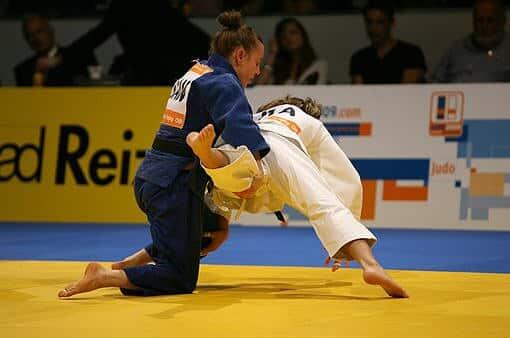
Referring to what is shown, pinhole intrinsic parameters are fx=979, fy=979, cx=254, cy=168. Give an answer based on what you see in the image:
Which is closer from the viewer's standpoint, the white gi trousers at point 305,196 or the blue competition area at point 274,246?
the white gi trousers at point 305,196

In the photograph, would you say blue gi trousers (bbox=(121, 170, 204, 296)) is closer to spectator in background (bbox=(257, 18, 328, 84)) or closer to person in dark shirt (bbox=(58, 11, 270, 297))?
person in dark shirt (bbox=(58, 11, 270, 297))

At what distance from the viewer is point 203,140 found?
11.6 feet

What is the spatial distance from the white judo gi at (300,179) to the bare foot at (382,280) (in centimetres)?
16

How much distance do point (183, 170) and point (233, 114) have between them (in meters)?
0.38

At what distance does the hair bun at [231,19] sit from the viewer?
13.0 ft

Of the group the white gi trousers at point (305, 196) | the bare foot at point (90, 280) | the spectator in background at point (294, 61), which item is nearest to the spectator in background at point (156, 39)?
the spectator in background at point (294, 61)

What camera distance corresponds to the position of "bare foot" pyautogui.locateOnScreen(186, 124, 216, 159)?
350 centimetres

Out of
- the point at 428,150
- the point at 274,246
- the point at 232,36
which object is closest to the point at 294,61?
the point at 428,150

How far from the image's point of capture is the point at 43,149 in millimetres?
7824

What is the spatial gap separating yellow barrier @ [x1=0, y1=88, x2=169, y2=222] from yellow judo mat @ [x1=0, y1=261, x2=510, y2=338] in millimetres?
3105

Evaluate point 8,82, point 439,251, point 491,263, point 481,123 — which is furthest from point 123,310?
point 8,82

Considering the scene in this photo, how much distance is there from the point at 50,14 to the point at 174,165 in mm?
6889

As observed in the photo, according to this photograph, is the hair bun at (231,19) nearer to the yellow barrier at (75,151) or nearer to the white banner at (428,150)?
the white banner at (428,150)

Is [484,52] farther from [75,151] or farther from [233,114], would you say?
[233,114]
